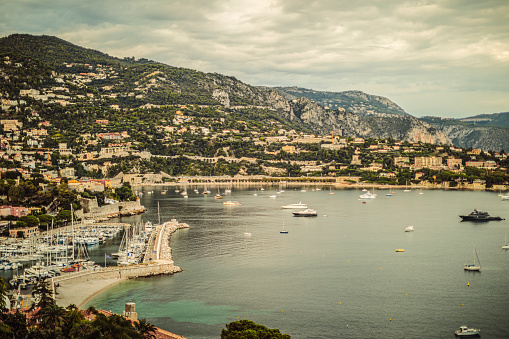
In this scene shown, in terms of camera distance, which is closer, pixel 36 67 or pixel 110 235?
pixel 110 235

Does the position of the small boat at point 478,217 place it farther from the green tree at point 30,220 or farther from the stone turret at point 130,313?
the stone turret at point 130,313

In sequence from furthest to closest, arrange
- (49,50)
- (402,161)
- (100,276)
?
1. (49,50)
2. (402,161)
3. (100,276)

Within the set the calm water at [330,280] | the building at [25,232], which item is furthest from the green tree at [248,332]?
the building at [25,232]

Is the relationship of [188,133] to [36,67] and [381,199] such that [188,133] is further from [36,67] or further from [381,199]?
[381,199]

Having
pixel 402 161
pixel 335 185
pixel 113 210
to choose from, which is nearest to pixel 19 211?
pixel 113 210

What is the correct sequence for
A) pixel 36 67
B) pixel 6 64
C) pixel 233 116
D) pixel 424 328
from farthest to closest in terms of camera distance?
pixel 233 116 → pixel 36 67 → pixel 6 64 → pixel 424 328

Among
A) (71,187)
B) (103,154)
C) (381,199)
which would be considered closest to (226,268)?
(71,187)

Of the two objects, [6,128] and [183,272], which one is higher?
[6,128]

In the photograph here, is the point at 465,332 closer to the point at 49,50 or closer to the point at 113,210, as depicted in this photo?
the point at 113,210
